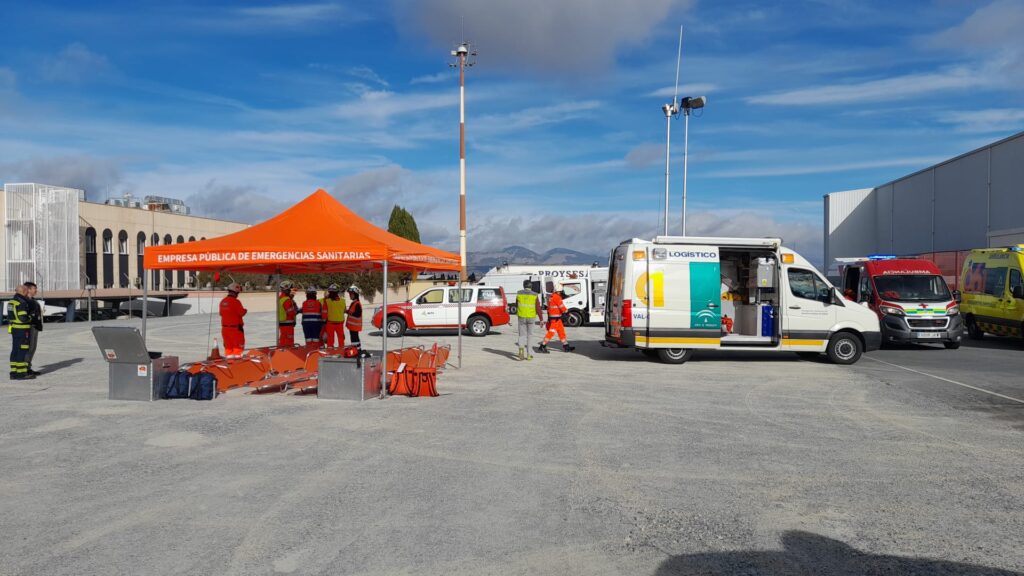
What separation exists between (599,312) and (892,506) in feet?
70.7

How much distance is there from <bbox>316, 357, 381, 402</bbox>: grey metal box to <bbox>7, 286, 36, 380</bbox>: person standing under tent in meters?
5.78

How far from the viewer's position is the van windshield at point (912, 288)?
18.4 meters

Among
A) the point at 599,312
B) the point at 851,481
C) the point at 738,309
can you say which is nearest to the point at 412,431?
the point at 851,481

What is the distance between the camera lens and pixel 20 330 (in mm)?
12516

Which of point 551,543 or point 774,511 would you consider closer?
point 551,543

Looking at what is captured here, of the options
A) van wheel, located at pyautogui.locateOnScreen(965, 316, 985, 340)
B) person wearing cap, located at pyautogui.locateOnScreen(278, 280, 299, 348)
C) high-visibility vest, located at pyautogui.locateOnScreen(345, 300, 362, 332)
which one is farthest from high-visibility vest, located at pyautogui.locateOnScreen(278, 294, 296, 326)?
Result: van wheel, located at pyautogui.locateOnScreen(965, 316, 985, 340)

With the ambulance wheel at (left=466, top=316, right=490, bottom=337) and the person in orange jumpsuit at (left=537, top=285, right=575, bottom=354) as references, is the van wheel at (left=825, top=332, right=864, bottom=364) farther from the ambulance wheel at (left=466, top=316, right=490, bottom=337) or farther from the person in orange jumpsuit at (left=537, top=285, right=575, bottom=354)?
the ambulance wheel at (left=466, top=316, right=490, bottom=337)

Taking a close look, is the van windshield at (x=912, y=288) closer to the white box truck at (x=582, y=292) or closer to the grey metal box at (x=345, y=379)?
the white box truck at (x=582, y=292)

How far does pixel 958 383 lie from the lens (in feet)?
41.1

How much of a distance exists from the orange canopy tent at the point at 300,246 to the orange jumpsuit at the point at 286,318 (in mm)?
1927

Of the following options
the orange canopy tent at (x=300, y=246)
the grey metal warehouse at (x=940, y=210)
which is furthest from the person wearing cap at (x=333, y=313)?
the grey metal warehouse at (x=940, y=210)

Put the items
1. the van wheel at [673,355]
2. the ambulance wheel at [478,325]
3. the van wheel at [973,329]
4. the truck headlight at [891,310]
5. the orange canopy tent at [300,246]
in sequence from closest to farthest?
the orange canopy tent at [300,246] < the van wheel at [673,355] < the truck headlight at [891,310] < the van wheel at [973,329] < the ambulance wheel at [478,325]

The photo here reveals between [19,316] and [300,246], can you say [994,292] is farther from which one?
[19,316]

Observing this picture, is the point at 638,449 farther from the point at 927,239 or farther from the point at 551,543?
the point at 927,239
